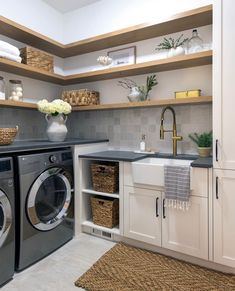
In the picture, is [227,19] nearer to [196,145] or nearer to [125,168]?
[196,145]

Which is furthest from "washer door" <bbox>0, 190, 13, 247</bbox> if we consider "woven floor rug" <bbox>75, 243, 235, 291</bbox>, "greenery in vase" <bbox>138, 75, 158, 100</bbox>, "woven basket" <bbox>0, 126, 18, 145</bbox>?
"greenery in vase" <bbox>138, 75, 158, 100</bbox>

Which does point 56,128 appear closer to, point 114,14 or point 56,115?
point 56,115

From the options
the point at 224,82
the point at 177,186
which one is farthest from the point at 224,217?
the point at 224,82

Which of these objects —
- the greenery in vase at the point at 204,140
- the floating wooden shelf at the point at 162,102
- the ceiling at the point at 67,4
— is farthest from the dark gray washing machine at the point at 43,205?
the ceiling at the point at 67,4

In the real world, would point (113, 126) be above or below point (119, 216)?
above

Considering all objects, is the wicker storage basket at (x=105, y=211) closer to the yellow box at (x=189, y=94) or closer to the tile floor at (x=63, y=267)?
the tile floor at (x=63, y=267)

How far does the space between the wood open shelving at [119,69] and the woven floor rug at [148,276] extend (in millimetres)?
1761

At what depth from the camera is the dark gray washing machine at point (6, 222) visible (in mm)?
1479

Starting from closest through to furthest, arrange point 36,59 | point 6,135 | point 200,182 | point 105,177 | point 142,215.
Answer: point 200,182, point 6,135, point 142,215, point 105,177, point 36,59

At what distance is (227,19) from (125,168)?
141cm

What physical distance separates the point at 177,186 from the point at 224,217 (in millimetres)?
396

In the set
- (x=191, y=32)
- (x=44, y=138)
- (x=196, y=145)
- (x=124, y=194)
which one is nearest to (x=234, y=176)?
(x=196, y=145)

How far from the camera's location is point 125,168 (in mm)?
1993

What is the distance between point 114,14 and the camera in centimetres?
253
